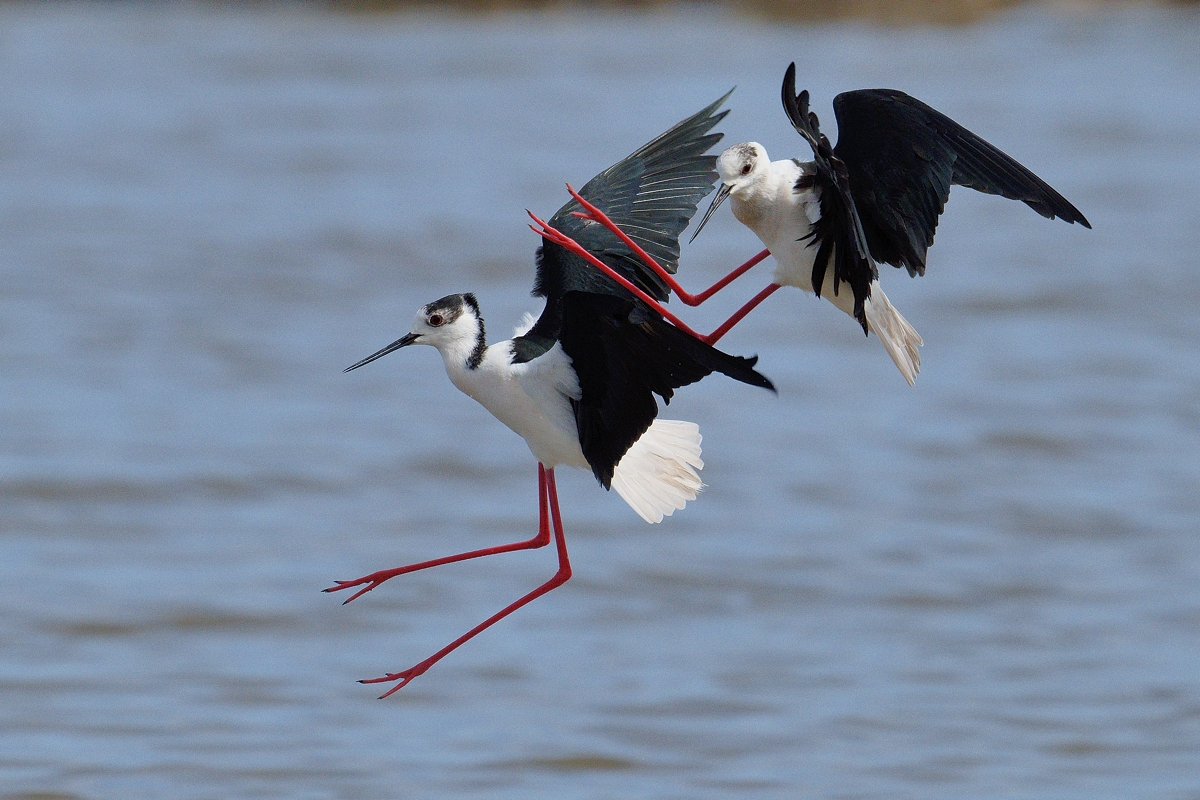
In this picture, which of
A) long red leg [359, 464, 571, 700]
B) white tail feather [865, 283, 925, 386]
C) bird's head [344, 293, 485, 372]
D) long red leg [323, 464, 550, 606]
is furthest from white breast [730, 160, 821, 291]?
long red leg [323, 464, 550, 606]

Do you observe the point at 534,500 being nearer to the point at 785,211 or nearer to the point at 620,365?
the point at 620,365

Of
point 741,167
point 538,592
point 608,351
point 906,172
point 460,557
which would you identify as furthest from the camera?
point 538,592

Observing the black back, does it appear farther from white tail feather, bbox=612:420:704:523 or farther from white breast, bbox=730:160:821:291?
white tail feather, bbox=612:420:704:523

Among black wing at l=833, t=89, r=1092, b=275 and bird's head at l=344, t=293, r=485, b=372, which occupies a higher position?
black wing at l=833, t=89, r=1092, b=275

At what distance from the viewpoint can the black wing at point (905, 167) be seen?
12.3 feet

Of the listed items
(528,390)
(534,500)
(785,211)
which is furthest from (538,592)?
(534,500)

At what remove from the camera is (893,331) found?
380 cm

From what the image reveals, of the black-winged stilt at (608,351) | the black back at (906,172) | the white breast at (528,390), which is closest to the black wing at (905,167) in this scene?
the black back at (906,172)

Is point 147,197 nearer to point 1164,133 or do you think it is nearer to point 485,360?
point 1164,133

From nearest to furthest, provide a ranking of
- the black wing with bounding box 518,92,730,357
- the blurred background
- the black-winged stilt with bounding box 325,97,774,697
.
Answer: the black-winged stilt with bounding box 325,97,774,697
the black wing with bounding box 518,92,730,357
the blurred background

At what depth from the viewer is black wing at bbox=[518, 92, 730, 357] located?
4.26 m

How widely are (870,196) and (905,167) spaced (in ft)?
0.30

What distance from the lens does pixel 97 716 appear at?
8.02m

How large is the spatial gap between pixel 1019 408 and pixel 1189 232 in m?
5.66
